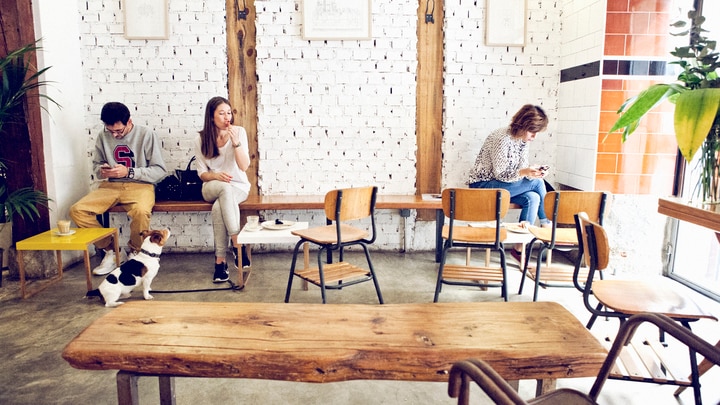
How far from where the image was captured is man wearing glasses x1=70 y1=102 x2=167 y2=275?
4.18 meters

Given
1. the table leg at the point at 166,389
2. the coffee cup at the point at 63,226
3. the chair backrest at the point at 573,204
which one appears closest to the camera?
the table leg at the point at 166,389

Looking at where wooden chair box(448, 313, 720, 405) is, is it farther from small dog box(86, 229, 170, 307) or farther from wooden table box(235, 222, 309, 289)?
small dog box(86, 229, 170, 307)

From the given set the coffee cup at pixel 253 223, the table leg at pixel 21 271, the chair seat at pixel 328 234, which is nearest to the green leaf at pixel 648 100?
the chair seat at pixel 328 234

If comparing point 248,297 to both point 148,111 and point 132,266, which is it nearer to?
point 132,266

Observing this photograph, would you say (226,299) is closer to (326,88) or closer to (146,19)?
(326,88)

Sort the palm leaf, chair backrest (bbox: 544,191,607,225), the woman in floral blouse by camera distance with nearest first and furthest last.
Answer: the palm leaf → chair backrest (bbox: 544,191,607,225) → the woman in floral blouse

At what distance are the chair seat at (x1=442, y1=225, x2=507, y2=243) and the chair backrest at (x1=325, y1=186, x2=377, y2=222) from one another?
56 cm

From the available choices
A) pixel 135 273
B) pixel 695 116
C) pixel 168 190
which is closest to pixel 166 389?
pixel 135 273

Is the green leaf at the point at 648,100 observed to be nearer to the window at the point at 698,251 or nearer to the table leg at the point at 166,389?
the window at the point at 698,251

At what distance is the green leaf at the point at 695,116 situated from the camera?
239 cm

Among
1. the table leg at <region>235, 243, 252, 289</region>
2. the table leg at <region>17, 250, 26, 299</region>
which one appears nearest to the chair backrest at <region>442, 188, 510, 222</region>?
the table leg at <region>235, 243, 252, 289</region>

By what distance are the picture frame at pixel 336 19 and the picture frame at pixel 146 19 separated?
1.26 m

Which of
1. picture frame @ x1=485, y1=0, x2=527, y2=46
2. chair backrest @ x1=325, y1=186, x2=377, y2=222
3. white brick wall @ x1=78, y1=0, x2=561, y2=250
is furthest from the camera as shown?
picture frame @ x1=485, y1=0, x2=527, y2=46

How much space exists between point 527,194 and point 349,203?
1805 millimetres
